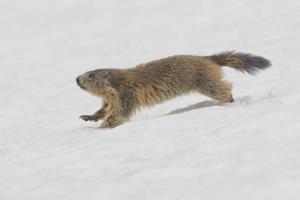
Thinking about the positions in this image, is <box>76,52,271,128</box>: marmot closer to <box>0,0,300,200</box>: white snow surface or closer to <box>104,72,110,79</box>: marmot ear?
<box>104,72,110,79</box>: marmot ear

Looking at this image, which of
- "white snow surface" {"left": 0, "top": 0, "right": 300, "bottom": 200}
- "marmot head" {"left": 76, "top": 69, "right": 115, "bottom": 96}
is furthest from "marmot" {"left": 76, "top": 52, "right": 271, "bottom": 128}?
"white snow surface" {"left": 0, "top": 0, "right": 300, "bottom": 200}

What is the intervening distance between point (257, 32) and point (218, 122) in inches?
375

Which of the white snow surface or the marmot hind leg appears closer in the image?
the white snow surface

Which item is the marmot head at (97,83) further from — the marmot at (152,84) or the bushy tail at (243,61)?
the bushy tail at (243,61)

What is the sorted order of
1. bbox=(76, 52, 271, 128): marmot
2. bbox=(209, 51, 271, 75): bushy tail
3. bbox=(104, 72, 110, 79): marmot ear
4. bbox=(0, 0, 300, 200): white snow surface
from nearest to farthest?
bbox=(0, 0, 300, 200): white snow surface
bbox=(76, 52, 271, 128): marmot
bbox=(104, 72, 110, 79): marmot ear
bbox=(209, 51, 271, 75): bushy tail

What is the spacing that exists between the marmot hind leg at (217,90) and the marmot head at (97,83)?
4.51 ft

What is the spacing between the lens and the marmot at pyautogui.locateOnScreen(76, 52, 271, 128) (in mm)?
10016

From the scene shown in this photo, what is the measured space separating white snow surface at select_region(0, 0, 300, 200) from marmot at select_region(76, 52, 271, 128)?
0.29 meters

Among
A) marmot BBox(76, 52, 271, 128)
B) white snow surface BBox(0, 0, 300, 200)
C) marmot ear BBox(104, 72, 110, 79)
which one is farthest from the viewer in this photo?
marmot ear BBox(104, 72, 110, 79)

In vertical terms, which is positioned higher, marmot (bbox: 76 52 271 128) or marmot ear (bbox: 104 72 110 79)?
marmot ear (bbox: 104 72 110 79)

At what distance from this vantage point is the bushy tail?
10258mm

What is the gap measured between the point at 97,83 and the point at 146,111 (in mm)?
2348

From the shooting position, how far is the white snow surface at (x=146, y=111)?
653 cm

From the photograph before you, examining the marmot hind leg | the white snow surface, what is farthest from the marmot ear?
the marmot hind leg
